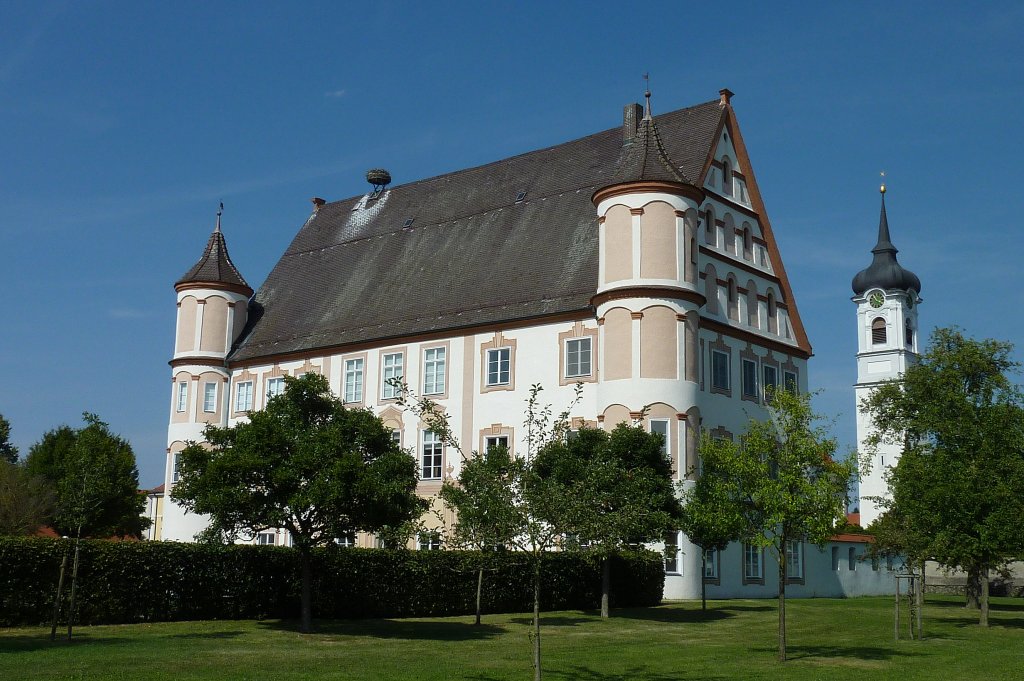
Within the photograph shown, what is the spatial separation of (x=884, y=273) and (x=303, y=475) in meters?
82.4

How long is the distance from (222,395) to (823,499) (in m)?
38.9

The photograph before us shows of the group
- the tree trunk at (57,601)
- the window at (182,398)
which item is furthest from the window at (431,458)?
the tree trunk at (57,601)

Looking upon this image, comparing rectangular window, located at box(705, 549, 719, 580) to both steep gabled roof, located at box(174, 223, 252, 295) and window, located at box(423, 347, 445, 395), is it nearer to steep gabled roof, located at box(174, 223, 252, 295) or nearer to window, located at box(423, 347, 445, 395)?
window, located at box(423, 347, 445, 395)

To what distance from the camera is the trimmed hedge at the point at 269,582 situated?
24.0 meters

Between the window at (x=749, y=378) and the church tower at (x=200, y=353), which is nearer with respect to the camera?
the window at (x=749, y=378)

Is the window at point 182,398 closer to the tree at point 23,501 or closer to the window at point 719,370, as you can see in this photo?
the tree at point 23,501

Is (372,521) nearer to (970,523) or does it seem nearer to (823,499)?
(823,499)

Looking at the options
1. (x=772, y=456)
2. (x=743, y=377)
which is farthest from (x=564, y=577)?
(x=743, y=377)

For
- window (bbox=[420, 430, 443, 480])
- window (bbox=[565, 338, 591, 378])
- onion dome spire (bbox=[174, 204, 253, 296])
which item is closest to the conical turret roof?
onion dome spire (bbox=[174, 204, 253, 296])

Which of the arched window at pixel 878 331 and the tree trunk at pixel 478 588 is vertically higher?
the arched window at pixel 878 331

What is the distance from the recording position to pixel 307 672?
17594 millimetres

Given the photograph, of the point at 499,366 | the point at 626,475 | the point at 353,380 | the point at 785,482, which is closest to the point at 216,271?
the point at 353,380

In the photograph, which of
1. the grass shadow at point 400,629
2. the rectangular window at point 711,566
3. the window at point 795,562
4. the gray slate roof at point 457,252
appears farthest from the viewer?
the gray slate roof at point 457,252

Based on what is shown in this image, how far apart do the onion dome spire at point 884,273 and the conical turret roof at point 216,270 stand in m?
60.7
